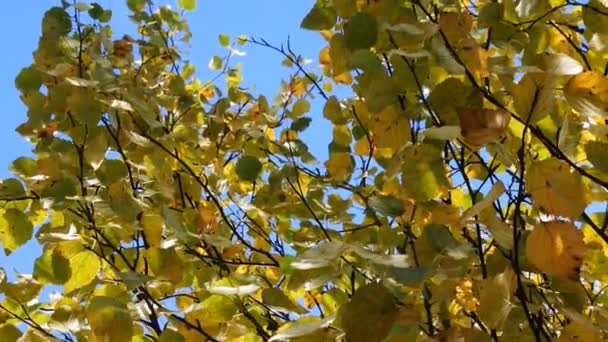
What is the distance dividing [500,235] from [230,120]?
1028 millimetres

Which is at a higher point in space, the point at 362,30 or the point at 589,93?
the point at 362,30

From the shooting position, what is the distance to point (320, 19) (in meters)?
1.06

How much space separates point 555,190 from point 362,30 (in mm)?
329

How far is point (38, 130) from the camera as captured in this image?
1.27 meters

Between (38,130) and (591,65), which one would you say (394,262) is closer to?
(591,65)

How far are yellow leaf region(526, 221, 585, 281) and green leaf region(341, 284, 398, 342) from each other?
14 centimetres

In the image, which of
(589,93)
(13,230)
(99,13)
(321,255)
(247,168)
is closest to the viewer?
(321,255)

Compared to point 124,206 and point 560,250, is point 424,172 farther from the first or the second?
point 124,206

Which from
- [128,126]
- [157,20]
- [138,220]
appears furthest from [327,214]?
[157,20]

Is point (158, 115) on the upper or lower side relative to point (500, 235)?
upper

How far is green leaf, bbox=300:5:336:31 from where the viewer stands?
1.06 meters

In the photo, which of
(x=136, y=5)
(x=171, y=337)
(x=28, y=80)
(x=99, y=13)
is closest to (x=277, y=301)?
(x=171, y=337)

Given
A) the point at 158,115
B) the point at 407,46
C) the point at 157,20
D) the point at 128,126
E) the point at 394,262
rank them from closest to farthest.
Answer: the point at 394,262 < the point at 407,46 < the point at 128,126 < the point at 158,115 < the point at 157,20

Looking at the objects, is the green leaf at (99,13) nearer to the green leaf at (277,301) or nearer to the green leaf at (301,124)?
the green leaf at (301,124)
